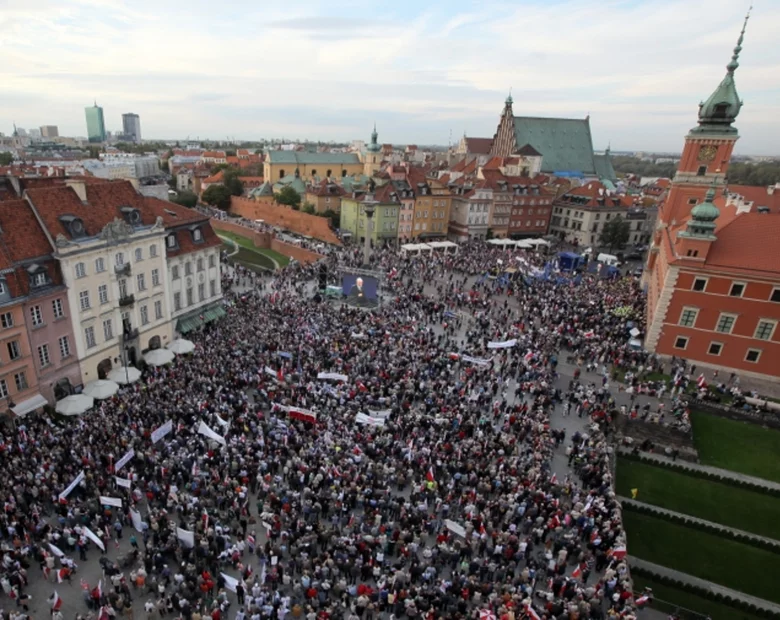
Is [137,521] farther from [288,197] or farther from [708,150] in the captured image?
[288,197]

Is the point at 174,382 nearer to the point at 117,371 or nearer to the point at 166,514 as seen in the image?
the point at 117,371

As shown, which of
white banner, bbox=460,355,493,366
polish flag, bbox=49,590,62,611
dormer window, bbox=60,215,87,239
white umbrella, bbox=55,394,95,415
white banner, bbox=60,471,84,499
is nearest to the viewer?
polish flag, bbox=49,590,62,611

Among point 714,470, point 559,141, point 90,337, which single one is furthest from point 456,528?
point 559,141

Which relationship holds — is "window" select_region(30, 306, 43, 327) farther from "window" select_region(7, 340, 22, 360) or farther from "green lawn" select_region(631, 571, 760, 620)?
"green lawn" select_region(631, 571, 760, 620)

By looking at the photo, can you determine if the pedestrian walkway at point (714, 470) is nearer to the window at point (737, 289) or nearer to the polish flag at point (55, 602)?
the window at point (737, 289)

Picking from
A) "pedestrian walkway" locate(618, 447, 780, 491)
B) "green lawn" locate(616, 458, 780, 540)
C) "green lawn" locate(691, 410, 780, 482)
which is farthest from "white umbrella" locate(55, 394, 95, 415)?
"green lawn" locate(691, 410, 780, 482)

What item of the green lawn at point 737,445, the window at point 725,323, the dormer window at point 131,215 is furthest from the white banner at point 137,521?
the window at point 725,323

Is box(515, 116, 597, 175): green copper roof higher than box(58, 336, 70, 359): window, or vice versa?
box(515, 116, 597, 175): green copper roof
